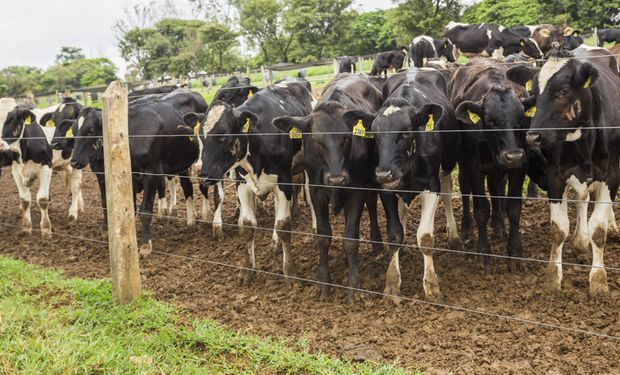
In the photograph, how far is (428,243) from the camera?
5918 millimetres

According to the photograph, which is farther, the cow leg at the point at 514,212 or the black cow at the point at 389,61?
the black cow at the point at 389,61

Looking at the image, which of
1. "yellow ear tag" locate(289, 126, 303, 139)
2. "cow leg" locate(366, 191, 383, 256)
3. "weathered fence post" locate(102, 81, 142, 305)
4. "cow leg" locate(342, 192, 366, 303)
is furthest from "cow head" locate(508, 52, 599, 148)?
"weathered fence post" locate(102, 81, 142, 305)

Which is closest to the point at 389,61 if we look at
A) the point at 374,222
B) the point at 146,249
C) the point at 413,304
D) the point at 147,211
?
the point at 147,211

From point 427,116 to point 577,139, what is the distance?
54.7 inches

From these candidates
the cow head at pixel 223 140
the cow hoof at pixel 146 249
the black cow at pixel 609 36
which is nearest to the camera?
the cow head at pixel 223 140

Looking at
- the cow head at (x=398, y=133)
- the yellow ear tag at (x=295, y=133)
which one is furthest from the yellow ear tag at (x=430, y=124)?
the yellow ear tag at (x=295, y=133)

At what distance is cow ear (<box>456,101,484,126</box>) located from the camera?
5975 mm

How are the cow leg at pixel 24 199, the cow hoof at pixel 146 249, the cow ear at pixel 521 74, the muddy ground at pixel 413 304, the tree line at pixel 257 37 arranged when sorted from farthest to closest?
the tree line at pixel 257 37 → the cow leg at pixel 24 199 → the cow hoof at pixel 146 249 → the cow ear at pixel 521 74 → the muddy ground at pixel 413 304

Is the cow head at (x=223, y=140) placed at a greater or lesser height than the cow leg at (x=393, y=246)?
greater

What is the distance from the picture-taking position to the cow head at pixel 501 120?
566 cm

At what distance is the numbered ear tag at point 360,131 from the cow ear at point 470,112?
40.4 inches

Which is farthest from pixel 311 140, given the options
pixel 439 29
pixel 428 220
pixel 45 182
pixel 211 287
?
pixel 439 29

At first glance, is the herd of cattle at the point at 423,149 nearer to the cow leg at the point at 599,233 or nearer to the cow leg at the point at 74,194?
the cow leg at the point at 599,233

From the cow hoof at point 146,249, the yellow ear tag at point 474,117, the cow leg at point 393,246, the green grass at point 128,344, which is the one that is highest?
the yellow ear tag at point 474,117
